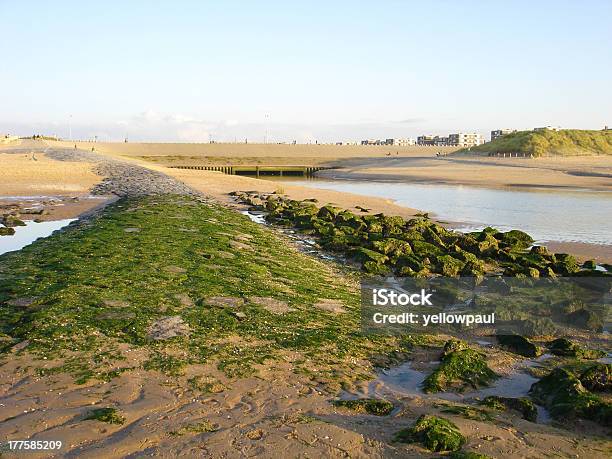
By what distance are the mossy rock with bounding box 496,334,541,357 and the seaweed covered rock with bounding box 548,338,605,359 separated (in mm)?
373

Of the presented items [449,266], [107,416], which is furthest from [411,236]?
[107,416]

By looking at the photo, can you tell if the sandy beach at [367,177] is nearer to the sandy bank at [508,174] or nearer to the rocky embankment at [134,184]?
the sandy bank at [508,174]

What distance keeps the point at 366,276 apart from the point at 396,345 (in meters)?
4.79

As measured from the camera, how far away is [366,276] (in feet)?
43.3

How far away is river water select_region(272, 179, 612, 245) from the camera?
2125cm

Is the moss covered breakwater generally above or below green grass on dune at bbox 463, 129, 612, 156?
below

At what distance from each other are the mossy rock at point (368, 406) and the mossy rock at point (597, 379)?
2633 millimetres

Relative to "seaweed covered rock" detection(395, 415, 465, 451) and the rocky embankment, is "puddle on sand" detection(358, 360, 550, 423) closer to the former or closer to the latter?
"seaweed covered rock" detection(395, 415, 465, 451)

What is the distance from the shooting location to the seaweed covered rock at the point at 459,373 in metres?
6.95

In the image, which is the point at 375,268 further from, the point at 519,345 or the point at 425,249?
the point at 519,345

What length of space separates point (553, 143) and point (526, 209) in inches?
2469

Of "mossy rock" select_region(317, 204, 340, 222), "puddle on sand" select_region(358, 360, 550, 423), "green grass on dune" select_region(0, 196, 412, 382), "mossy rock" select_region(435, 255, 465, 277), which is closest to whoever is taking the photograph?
"puddle on sand" select_region(358, 360, 550, 423)

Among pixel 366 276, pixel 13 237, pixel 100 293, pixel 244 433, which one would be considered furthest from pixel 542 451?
pixel 13 237

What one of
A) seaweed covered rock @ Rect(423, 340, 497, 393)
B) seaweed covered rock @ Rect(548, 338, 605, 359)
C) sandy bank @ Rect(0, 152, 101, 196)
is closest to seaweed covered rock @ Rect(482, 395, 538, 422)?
seaweed covered rock @ Rect(423, 340, 497, 393)
